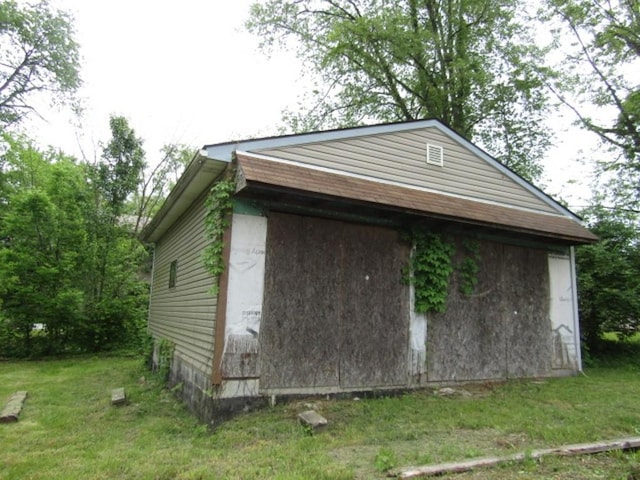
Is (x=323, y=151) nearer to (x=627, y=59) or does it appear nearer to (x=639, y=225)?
(x=639, y=225)

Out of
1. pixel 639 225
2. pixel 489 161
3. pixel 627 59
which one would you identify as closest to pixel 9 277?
pixel 489 161

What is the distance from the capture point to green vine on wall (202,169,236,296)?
218 inches

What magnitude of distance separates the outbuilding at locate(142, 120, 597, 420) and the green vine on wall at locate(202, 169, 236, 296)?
3cm

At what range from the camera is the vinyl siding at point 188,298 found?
19.5 feet

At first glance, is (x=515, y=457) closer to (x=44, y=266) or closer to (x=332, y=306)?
(x=332, y=306)

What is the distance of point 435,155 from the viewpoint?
25.9 feet

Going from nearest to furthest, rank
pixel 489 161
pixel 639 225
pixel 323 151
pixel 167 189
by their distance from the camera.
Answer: pixel 323 151 → pixel 489 161 → pixel 639 225 → pixel 167 189

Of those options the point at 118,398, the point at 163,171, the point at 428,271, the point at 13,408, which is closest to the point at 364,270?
the point at 428,271

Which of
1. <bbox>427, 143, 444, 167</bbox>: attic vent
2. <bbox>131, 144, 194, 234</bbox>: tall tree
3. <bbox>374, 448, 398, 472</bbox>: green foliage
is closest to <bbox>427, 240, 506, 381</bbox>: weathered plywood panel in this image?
<bbox>427, 143, 444, 167</bbox>: attic vent

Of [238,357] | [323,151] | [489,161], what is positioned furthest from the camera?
[489,161]

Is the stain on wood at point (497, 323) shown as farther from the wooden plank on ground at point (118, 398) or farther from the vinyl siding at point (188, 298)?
the wooden plank on ground at point (118, 398)

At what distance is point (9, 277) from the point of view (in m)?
12.6

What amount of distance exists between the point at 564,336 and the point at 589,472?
5.59 m

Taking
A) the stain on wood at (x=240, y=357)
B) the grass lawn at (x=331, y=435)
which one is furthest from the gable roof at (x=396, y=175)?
the grass lawn at (x=331, y=435)
